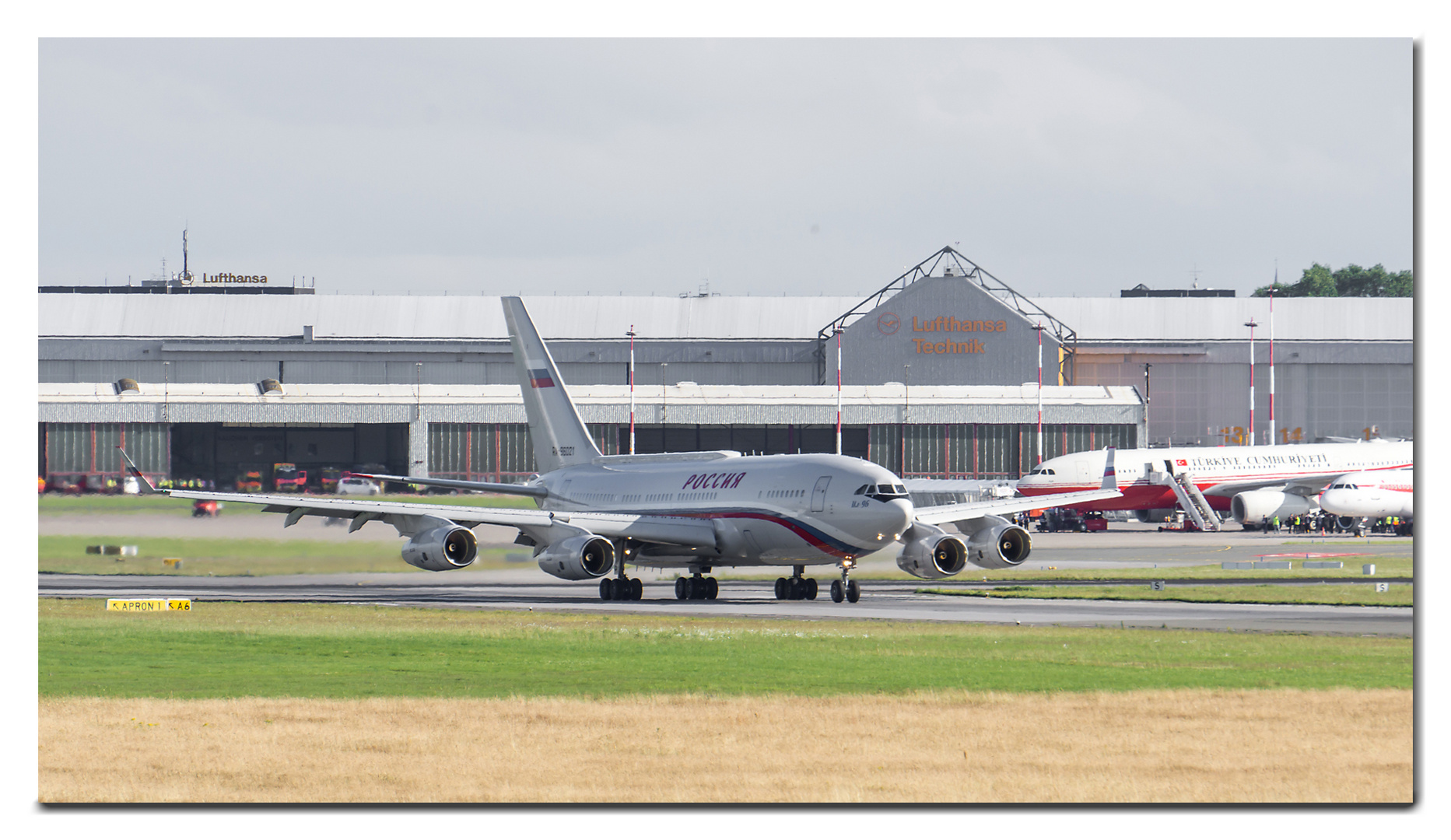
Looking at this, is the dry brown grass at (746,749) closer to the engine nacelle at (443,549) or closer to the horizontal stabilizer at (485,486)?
the engine nacelle at (443,549)

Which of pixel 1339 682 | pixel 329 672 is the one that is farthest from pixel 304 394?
pixel 1339 682

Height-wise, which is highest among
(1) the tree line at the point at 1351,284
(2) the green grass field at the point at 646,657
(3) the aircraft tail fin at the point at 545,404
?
→ (1) the tree line at the point at 1351,284

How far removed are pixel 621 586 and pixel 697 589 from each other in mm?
2619

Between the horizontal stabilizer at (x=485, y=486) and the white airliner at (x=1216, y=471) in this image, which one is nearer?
the horizontal stabilizer at (x=485, y=486)

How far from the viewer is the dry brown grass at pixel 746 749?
19.1m

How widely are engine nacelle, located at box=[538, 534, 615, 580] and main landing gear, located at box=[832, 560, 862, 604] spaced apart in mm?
7494

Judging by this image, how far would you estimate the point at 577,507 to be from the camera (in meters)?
62.3

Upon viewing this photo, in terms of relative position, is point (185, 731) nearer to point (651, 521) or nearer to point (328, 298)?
point (651, 521)

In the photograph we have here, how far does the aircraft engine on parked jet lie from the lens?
54562 mm

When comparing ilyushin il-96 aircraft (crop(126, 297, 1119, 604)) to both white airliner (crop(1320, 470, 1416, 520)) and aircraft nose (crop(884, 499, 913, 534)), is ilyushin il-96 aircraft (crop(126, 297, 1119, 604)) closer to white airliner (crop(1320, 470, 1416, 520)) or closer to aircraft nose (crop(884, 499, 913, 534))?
aircraft nose (crop(884, 499, 913, 534))

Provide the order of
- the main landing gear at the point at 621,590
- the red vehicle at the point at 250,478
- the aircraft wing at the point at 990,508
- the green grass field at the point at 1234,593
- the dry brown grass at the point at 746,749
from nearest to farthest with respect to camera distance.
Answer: the dry brown grass at the point at 746,749
the green grass field at the point at 1234,593
the main landing gear at the point at 621,590
the aircraft wing at the point at 990,508
the red vehicle at the point at 250,478

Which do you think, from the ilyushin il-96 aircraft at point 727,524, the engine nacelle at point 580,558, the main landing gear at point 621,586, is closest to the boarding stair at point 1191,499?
the ilyushin il-96 aircraft at point 727,524

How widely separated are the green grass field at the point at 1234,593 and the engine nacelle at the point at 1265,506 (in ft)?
155

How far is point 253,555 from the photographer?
178 ft
